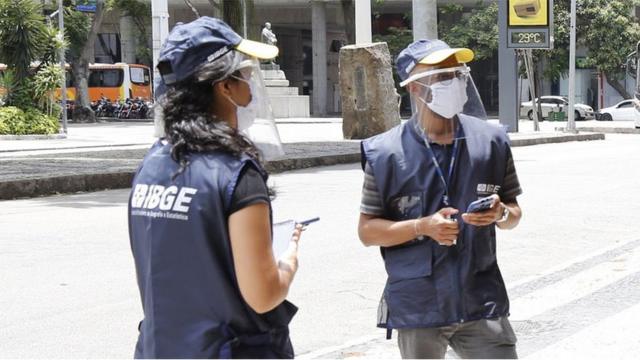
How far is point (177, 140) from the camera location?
2836mm

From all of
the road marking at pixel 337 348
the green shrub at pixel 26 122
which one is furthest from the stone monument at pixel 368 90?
the road marking at pixel 337 348

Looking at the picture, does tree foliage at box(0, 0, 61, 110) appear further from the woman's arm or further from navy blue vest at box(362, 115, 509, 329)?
the woman's arm

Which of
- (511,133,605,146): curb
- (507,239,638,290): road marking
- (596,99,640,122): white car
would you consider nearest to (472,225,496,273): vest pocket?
(507,239,638,290): road marking

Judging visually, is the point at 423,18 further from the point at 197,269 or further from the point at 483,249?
the point at 197,269

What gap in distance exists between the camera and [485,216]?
372cm

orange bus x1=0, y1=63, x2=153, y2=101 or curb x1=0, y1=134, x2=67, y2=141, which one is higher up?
orange bus x1=0, y1=63, x2=153, y2=101

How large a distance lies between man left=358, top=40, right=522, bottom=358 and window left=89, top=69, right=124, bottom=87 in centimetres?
5742

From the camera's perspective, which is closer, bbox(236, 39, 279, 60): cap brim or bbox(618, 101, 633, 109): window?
bbox(236, 39, 279, 60): cap brim

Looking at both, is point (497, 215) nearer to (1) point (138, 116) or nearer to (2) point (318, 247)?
(2) point (318, 247)

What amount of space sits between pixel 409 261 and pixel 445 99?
1.97 ft

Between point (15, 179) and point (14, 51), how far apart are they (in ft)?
59.4

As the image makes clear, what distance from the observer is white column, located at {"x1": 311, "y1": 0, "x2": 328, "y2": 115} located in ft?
200

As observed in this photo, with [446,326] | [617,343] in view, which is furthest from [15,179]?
[446,326]

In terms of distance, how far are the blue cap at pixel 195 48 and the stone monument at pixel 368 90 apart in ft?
74.5
